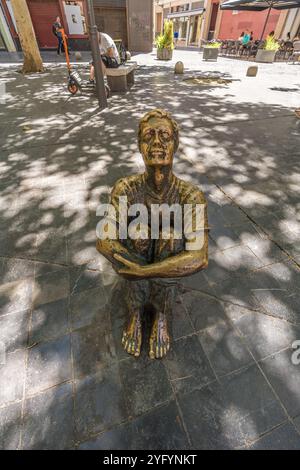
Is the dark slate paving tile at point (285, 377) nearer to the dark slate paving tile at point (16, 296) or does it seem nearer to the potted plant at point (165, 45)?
the dark slate paving tile at point (16, 296)

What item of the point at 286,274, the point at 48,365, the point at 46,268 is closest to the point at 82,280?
the point at 46,268

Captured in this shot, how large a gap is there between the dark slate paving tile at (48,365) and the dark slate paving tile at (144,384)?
1.68ft

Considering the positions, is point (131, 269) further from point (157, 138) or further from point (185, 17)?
point (185, 17)

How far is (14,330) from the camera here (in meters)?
2.34

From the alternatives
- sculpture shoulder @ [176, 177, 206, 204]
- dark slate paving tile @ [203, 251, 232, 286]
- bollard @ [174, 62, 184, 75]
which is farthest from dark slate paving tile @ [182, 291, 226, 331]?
bollard @ [174, 62, 184, 75]

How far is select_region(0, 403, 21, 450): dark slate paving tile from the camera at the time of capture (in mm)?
1686

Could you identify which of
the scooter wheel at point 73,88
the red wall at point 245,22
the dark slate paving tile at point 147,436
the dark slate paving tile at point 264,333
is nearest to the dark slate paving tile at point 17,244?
the dark slate paving tile at point 147,436

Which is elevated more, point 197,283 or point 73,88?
point 197,283

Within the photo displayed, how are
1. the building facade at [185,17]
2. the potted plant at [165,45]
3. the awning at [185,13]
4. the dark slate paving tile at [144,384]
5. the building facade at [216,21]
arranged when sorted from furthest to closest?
the building facade at [185,17] < the awning at [185,13] < the building facade at [216,21] < the potted plant at [165,45] < the dark slate paving tile at [144,384]

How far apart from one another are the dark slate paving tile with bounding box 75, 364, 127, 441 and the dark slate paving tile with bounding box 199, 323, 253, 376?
84cm

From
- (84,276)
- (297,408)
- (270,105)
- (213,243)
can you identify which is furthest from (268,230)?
(270,105)

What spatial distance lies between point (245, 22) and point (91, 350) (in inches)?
1332

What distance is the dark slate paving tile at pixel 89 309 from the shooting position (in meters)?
2.38

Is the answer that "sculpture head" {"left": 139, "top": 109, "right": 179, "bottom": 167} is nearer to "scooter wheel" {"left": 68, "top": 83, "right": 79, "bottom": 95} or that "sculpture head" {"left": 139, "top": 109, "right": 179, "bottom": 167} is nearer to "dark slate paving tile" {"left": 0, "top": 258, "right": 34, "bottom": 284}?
"dark slate paving tile" {"left": 0, "top": 258, "right": 34, "bottom": 284}
